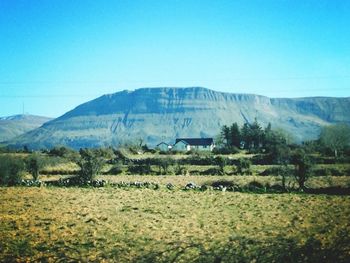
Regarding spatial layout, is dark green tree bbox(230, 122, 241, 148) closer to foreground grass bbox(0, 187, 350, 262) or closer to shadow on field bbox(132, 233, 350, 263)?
foreground grass bbox(0, 187, 350, 262)

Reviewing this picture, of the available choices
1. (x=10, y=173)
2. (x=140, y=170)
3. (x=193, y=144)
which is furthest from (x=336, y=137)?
(x=10, y=173)

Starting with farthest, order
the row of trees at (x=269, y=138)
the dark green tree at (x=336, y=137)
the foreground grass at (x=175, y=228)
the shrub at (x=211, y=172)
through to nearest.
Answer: the row of trees at (x=269, y=138) < the dark green tree at (x=336, y=137) < the shrub at (x=211, y=172) < the foreground grass at (x=175, y=228)

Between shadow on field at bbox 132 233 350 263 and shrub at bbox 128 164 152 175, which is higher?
shadow on field at bbox 132 233 350 263

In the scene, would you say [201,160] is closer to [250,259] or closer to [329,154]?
[329,154]

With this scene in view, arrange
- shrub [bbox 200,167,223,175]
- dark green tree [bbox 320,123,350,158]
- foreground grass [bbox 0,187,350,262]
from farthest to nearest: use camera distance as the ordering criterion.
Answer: dark green tree [bbox 320,123,350,158] → shrub [bbox 200,167,223,175] → foreground grass [bbox 0,187,350,262]

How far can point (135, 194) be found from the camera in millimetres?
30422

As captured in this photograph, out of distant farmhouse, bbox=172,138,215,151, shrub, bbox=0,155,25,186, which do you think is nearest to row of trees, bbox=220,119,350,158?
distant farmhouse, bbox=172,138,215,151

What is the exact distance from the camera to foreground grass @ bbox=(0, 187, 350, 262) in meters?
13.0

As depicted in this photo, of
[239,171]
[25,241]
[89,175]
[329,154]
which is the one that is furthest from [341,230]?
[329,154]

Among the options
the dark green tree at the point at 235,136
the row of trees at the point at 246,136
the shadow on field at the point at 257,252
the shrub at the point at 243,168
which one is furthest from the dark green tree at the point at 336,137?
the shadow on field at the point at 257,252

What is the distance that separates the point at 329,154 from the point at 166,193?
64744 mm

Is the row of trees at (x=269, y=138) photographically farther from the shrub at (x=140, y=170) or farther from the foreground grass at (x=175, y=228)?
the foreground grass at (x=175, y=228)

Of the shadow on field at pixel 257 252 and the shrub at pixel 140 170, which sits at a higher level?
the shadow on field at pixel 257 252

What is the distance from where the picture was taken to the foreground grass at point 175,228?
1295 cm
